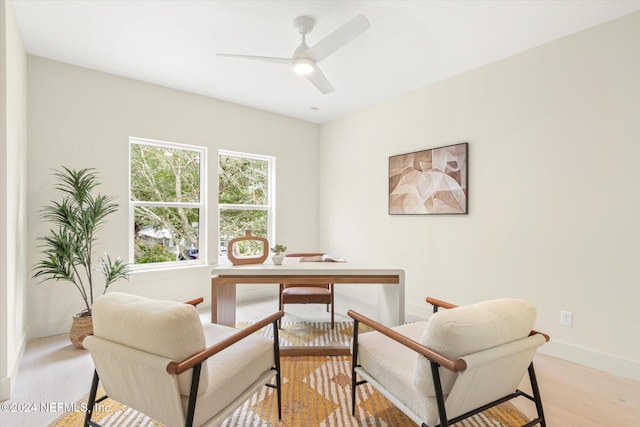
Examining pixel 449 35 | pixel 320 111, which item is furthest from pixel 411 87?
pixel 320 111

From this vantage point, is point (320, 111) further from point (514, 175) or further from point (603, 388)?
point (603, 388)

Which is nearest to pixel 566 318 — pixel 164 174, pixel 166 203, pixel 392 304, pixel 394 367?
pixel 392 304

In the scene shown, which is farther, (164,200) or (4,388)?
(164,200)

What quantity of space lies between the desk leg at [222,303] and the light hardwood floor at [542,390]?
941 mm

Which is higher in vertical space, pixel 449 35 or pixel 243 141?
pixel 449 35

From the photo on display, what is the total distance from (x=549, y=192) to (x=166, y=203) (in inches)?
157

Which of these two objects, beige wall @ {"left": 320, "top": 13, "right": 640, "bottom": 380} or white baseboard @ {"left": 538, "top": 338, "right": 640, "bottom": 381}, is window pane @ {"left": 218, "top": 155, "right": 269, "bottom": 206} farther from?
white baseboard @ {"left": 538, "top": 338, "right": 640, "bottom": 381}

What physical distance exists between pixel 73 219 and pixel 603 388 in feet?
14.1

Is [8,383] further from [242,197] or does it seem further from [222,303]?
[242,197]

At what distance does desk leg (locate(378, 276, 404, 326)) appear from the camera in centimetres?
250

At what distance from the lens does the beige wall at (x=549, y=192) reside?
2.41 m

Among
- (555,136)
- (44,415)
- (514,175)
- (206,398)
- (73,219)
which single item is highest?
(555,136)

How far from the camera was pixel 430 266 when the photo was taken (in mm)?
3688

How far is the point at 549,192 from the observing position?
109 inches
